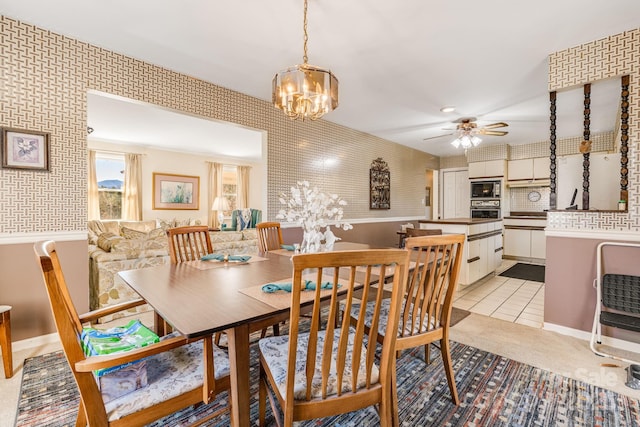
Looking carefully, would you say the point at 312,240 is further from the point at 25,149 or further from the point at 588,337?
the point at 588,337

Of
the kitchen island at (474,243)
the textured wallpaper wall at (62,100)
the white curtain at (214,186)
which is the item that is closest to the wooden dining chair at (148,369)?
the textured wallpaper wall at (62,100)

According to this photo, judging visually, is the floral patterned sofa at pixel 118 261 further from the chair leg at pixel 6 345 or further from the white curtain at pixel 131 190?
the white curtain at pixel 131 190

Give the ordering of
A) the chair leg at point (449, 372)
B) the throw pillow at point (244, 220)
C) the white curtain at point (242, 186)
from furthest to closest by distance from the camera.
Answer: the white curtain at point (242, 186) < the throw pillow at point (244, 220) < the chair leg at point (449, 372)

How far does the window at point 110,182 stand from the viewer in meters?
6.05

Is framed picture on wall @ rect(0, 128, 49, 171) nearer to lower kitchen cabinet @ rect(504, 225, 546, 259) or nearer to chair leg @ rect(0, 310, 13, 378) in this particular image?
chair leg @ rect(0, 310, 13, 378)

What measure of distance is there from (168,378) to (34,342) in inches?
82.5

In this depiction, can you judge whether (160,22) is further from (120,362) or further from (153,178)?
(153,178)

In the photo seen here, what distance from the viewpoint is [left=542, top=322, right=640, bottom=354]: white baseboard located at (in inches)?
92.9

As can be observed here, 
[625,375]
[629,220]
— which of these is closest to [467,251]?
[629,220]

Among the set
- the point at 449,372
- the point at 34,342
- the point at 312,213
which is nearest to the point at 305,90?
the point at 312,213

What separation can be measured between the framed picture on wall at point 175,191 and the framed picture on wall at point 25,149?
14.7ft

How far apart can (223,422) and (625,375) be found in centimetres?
259

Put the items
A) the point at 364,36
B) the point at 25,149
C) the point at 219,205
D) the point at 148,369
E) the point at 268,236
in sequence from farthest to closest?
the point at 219,205, the point at 268,236, the point at 364,36, the point at 25,149, the point at 148,369

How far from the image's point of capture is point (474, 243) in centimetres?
416
